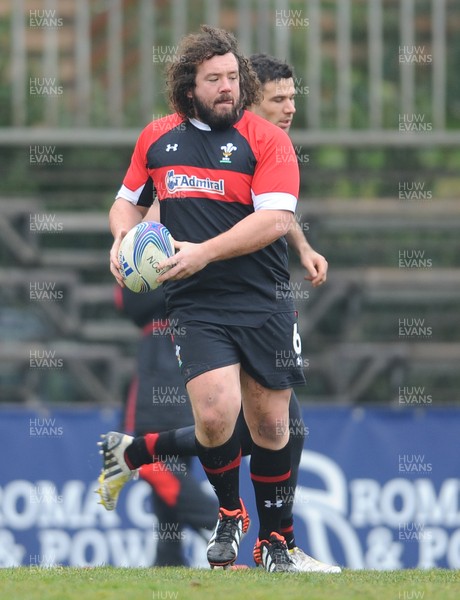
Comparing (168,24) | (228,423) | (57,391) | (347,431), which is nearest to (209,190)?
(228,423)

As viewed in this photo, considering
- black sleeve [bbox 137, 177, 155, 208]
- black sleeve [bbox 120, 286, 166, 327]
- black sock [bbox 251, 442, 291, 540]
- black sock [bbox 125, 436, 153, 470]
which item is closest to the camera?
black sock [bbox 251, 442, 291, 540]

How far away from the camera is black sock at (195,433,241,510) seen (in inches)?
246

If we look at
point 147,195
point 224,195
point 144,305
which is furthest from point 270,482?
point 144,305

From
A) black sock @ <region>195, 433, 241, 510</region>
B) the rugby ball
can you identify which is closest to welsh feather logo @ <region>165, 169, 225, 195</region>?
the rugby ball

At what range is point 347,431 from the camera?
9.73 metres

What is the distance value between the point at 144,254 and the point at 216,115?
0.75m

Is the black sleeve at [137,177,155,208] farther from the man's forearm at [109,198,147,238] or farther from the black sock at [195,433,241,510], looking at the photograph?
the black sock at [195,433,241,510]

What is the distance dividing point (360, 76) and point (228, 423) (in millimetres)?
8361

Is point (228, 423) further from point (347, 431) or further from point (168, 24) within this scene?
point (168, 24)

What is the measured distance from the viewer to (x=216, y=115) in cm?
618

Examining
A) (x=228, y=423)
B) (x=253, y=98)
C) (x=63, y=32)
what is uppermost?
(x=63, y=32)

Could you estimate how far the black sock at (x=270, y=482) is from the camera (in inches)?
252

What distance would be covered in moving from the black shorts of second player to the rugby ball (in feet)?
1.04

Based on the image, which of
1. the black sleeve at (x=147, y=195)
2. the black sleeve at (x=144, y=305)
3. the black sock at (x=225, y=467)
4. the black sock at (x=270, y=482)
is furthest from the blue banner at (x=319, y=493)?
the black sleeve at (x=147, y=195)
